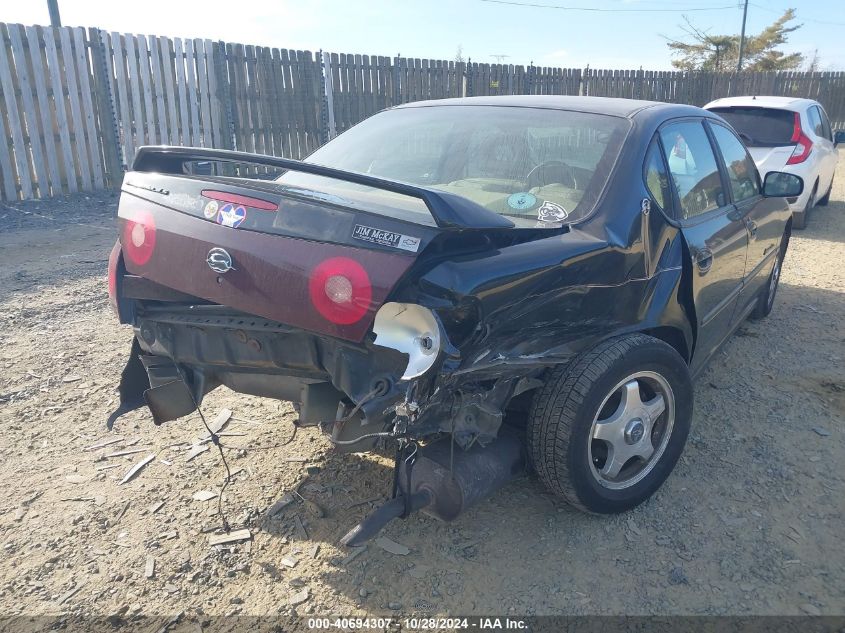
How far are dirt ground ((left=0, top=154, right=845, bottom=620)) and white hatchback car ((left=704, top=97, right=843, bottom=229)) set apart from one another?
514 centimetres

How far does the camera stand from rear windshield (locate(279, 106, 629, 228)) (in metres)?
2.71

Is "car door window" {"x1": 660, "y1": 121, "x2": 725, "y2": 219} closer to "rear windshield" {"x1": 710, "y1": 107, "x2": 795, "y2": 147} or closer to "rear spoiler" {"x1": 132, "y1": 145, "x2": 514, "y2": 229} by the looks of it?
"rear spoiler" {"x1": 132, "y1": 145, "x2": 514, "y2": 229}

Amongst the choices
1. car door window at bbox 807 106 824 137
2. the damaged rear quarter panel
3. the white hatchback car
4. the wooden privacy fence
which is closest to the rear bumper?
the damaged rear quarter panel

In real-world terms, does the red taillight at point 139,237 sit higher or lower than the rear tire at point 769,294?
higher

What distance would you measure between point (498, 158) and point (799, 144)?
7.04 meters

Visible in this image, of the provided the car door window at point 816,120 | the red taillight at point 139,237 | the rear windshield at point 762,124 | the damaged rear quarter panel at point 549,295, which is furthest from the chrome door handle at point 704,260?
the car door window at point 816,120

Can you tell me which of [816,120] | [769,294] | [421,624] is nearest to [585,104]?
[421,624]

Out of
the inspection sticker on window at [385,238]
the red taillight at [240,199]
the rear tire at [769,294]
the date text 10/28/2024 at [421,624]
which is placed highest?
the red taillight at [240,199]

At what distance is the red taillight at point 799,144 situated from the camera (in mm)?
8172

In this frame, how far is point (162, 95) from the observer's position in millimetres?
10547

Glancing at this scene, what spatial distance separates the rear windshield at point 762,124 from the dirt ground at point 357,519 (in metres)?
5.38

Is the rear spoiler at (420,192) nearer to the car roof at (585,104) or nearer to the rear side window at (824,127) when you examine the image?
the car roof at (585,104)

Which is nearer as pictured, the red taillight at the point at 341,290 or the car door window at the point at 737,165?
the red taillight at the point at 341,290

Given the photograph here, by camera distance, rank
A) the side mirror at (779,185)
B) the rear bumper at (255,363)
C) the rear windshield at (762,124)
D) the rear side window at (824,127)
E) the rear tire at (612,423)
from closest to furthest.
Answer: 1. the rear bumper at (255,363)
2. the rear tire at (612,423)
3. the side mirror at (779,185)
4. the rear windshield at (762,124)
5. the rear side window at (824,127)
